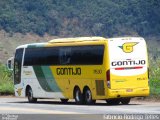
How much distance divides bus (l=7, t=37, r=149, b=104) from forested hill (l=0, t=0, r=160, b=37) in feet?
300

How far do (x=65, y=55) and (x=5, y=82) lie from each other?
1791cm

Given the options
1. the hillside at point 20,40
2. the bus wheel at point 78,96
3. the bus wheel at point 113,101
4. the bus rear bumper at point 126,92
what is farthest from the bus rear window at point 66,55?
the hillside at point 20,40

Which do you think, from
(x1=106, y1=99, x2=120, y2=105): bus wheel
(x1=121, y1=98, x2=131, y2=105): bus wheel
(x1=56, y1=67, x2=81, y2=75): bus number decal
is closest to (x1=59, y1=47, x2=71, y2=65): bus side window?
(x1=56, y1=67, x2=81, y2=75): bus number decal

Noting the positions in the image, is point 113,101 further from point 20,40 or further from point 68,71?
point 20,40

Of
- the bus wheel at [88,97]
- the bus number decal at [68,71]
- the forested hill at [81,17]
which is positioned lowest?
Result: the bus wheel at [88,97]

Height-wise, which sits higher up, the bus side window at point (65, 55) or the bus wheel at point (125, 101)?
the bus side window at point (65, 55)

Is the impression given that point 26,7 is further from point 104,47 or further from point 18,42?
point 104,47

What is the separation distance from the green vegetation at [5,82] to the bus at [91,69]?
8998 mm

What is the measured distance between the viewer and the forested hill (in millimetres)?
128500

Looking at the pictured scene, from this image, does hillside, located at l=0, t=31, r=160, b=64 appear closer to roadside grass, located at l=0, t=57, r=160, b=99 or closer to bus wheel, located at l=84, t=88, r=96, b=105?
roadside grass, located at l=0, t=57, r=160, b=99

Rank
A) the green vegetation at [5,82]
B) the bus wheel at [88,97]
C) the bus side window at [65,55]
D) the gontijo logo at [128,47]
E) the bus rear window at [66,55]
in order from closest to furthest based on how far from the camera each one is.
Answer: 1. the gontijo logo at [128,47]
2. the bus rear window at [66,55]
3. the bus wheel at [88,97]
4. the bus side window at [65,55]
5. the green vegetation at [5,82]

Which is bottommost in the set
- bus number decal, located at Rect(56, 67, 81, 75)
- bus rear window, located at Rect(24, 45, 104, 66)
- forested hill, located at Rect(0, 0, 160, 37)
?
bus number decal, located at Rect(56, 67, 81, 75)

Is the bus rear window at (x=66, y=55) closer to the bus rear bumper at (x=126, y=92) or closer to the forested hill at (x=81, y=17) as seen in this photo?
the bus rear bumper at (x=126, y=92)

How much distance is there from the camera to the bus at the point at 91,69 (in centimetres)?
3056
